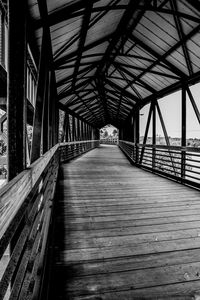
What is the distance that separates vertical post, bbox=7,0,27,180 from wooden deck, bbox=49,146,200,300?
1.07 metres

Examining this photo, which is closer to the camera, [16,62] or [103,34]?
[16,62]

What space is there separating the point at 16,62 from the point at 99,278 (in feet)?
5.81

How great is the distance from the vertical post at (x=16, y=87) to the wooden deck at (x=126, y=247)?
1069 millimetres

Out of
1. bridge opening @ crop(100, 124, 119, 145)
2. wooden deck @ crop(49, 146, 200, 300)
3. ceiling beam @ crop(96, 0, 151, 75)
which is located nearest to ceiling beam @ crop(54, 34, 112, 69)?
ceiling beam @ crop(96, 0, 151, 75)

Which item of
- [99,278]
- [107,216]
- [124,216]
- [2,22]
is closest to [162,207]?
[124,216]

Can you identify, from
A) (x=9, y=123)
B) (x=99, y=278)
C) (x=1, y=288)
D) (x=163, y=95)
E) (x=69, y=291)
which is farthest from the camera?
(x=163, y=95)

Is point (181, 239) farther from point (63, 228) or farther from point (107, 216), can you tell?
point (63, 228)

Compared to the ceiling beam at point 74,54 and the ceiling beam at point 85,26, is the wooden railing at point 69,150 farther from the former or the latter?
the ceiling beam at point 85,26

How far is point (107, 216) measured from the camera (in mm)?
3191

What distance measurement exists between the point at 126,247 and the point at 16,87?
1885mm

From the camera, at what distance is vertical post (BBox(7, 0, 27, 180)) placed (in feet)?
4.59

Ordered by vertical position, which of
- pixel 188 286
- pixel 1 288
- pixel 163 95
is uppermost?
pixel 163 95

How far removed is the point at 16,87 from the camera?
1.42 m

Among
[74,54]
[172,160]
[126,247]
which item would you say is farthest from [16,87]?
[172,160]
